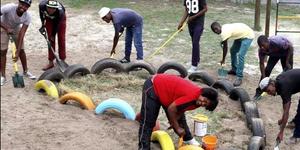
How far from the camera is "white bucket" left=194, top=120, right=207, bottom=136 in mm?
7168

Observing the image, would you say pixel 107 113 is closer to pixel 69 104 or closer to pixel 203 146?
pixel 69 104

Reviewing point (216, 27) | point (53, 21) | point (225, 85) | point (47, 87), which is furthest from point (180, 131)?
point (53, 21)

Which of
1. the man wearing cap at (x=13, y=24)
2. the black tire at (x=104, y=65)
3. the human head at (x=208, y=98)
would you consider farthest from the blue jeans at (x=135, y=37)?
the human head at (x=208, y=98)

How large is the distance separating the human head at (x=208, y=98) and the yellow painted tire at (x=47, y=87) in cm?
298

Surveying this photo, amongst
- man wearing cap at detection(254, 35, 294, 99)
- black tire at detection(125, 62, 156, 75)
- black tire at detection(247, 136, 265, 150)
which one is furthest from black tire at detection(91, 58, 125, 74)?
black tire at detection(247, 136, 265, 150)

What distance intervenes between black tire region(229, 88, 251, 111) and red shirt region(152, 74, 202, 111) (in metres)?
2.22

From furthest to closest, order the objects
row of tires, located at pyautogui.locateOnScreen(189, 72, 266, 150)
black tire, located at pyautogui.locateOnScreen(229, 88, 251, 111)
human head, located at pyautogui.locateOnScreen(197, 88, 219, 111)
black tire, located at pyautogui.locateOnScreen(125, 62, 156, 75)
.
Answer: black tire, located at pyautogui.locateOnScreen(125, 62, 156, 75), black tire, located at pyautogui.locateOnScreen(229, 88, 251, 111), row of tires, located at pyautogui.locateOnScreen(189, 72, 266, 150), human head, located at pyautogui.locateOnScreen(197, 88, 219, 111)

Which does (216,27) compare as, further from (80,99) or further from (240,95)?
(80,99)

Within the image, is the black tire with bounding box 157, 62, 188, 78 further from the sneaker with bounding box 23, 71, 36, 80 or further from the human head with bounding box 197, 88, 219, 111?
the human head with bounding box 197, 88, 219, 111

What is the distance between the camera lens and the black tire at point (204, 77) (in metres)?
9.22

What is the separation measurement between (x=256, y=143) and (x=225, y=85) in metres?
2.27

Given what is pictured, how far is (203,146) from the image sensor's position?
22.1 feet

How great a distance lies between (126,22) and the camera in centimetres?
959

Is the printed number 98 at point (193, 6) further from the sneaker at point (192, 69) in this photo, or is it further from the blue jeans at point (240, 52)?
the sneaker at point (192, 69)
